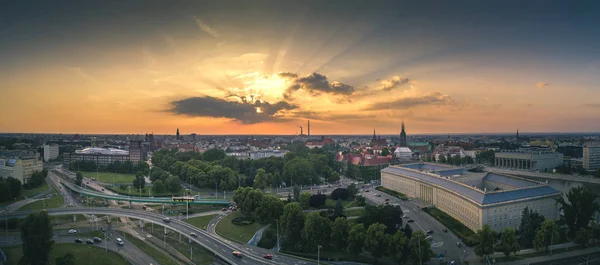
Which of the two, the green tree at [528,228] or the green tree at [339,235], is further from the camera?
the green tree at [528,228]

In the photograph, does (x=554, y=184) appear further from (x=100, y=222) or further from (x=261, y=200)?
(x=100, y=222)

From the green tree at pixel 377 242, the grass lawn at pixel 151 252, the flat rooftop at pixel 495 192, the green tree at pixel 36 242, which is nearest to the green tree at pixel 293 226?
the green tree at pixel 377 242

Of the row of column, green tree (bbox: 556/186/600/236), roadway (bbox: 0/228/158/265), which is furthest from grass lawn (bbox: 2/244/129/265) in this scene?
the row of column

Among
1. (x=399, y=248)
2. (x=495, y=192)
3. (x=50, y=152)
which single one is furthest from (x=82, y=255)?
(x=50, y=152)

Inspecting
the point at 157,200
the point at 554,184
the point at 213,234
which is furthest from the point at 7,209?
the point at 554,184

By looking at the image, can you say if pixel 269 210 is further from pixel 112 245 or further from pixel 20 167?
pixel 20 167

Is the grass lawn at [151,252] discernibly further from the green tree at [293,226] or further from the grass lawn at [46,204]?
the grass lawn at [46,204]
